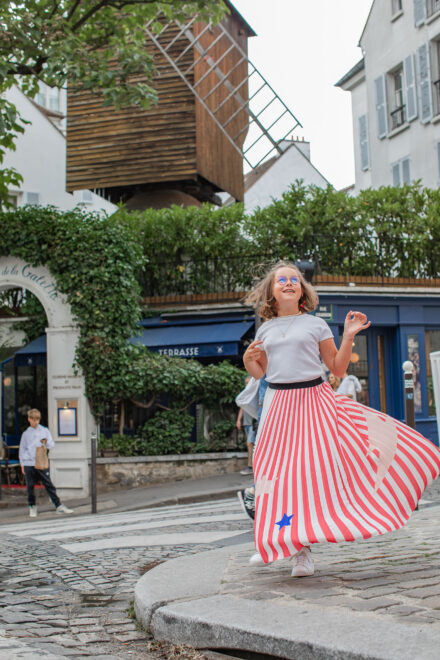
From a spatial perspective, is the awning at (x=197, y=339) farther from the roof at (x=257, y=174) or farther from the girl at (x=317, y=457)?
the roof at (x=257, y=174)

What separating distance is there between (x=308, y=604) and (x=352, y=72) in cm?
2936

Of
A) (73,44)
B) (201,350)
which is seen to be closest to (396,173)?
(201,350)

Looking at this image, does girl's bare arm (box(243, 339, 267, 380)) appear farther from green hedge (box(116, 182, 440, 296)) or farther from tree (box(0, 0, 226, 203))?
green hedge (box(116, 182, 440, 296))

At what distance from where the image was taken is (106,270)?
47.3ft

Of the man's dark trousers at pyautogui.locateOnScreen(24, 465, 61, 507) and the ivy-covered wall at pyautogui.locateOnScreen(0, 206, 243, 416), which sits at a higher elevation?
the ivy-covered wall at pyautogui.locateOnScreen(0, 206, 243, 416)

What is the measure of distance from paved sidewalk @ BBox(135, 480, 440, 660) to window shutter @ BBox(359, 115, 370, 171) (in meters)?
24.1

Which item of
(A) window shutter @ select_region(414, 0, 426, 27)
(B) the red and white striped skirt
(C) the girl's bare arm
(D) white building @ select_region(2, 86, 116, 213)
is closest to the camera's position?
(B) the red and white striped skirt

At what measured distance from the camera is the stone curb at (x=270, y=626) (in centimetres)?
268

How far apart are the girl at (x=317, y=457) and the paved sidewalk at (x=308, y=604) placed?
0.24 m

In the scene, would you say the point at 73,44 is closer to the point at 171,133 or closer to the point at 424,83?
the point at 171,133

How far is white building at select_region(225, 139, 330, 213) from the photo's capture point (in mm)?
30594

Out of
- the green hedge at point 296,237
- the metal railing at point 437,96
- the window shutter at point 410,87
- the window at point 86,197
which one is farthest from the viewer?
the window at point 86,197

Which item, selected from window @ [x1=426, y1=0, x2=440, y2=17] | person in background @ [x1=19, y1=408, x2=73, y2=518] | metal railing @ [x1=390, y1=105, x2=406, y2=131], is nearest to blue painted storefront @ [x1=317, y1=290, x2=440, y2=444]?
person in background @ [x1=19, y1=408, x2=73, y2=518]

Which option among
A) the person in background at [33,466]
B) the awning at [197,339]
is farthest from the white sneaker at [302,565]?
the awning at [197,339]
